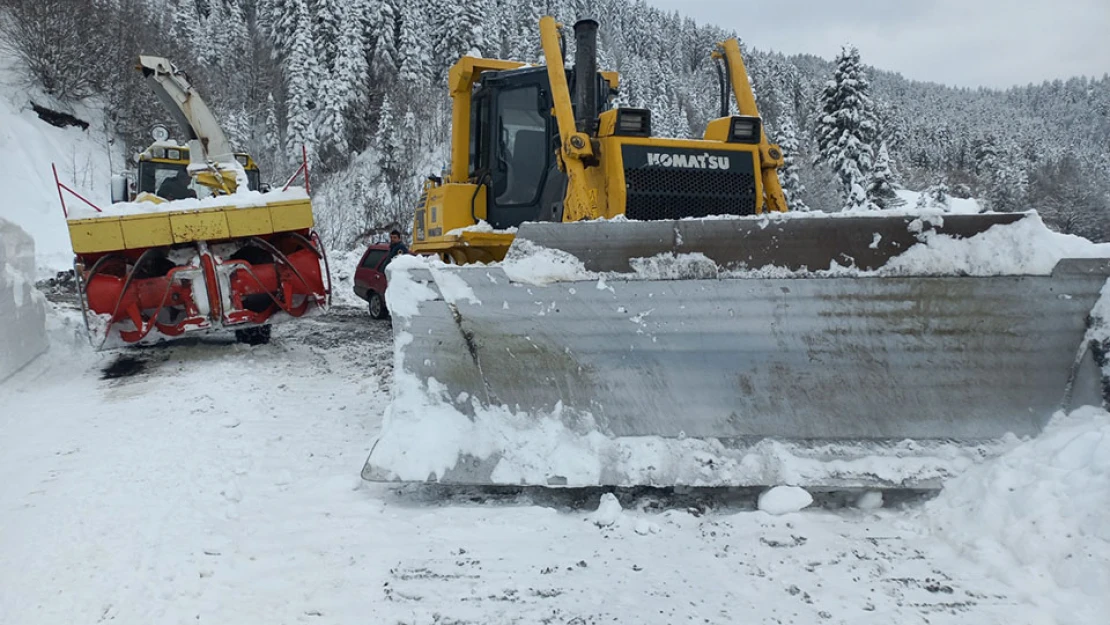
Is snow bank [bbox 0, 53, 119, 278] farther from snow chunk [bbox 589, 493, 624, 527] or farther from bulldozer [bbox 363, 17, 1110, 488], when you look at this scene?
snow chunk [bbox 589, 493, 624, 527]

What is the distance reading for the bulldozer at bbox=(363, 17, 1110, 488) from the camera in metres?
3.08

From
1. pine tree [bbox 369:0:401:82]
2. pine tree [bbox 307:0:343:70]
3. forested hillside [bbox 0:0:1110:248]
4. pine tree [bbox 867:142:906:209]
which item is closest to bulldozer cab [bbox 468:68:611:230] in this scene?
forested hillside [bbox 0:0:1110:248]

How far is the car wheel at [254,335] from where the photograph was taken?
24.0 ft

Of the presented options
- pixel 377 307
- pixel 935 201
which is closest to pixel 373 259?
pixel 377 307

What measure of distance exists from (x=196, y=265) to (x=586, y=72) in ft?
13.8

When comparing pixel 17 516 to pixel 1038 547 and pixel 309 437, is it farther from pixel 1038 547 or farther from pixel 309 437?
pixel 1038 547

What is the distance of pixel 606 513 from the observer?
298cm

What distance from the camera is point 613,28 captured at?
9744 centimetres

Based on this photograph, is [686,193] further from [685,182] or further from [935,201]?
[935,201]

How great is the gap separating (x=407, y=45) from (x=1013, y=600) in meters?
52.6

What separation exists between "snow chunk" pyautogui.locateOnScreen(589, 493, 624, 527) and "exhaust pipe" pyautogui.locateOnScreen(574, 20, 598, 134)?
2.55m

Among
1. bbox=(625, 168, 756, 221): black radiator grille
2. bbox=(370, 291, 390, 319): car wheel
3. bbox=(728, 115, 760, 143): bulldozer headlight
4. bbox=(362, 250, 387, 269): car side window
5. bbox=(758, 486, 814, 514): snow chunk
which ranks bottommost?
bbox=(370, 291, 390, 319): car wheel

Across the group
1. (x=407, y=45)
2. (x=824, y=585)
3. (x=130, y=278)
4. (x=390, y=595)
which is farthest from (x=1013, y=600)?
(x=407, y=45)

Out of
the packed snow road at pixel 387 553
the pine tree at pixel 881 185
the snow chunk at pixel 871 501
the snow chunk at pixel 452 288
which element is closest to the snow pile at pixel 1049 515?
the packed snow road at pixel 387 553
